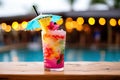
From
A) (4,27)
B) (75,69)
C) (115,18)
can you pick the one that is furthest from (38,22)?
(4,27)

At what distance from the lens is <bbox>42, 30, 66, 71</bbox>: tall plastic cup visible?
54.1 inches

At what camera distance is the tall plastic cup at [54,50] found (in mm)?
1373

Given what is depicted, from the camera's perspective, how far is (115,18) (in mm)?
13273

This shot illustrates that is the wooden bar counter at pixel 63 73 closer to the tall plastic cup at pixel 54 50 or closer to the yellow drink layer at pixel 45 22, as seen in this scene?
the tall plastic cup at pixel 54 50

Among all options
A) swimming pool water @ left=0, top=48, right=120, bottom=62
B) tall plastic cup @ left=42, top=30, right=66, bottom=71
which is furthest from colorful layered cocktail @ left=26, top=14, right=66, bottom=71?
swimming pool water @ left=0, top=48, right=120, bottom=62

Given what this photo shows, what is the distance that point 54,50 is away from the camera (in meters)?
1.38

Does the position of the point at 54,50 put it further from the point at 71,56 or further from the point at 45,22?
the point at 71,56

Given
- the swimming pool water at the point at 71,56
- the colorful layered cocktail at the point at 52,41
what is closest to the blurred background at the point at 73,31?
the swimming pool water at the point at 71,56

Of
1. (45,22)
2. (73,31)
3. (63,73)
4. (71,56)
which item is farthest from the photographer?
(73,31)

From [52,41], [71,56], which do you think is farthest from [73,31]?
[52,41]

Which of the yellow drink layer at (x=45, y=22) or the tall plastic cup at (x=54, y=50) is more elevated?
the yellow drink layer at (x=45, y=22)

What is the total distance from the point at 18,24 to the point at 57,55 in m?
15.0

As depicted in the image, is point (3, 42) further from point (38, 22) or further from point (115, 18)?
point (38, 22)

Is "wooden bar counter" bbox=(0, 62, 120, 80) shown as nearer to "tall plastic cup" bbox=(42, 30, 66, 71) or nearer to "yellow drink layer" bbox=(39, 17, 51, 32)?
"tall plastic cup" bbox=(42, 30, 66, 71)
